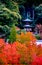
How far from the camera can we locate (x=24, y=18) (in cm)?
Answer: 2948

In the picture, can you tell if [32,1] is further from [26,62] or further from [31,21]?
[26,62]

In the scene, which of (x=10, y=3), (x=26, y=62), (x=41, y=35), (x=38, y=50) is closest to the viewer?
(x=26, y=62)

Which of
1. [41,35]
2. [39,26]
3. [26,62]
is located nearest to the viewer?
[26,62]

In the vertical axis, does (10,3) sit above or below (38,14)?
above

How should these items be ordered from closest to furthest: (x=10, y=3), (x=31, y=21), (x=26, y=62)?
(x=26, y=62)
(x=10, y=3)
(x=31, y=21)

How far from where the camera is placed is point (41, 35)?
23.8 metres

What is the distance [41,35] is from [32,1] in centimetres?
400

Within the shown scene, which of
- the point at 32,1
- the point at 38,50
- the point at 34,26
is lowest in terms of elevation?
the point at 34,26

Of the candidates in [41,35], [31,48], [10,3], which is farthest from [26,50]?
[41,35]

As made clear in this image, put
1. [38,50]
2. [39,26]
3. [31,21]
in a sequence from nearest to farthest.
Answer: [38,50], [39,26], [31,21]

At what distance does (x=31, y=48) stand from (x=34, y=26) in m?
17.0

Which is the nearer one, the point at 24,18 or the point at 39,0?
the point at 39,0

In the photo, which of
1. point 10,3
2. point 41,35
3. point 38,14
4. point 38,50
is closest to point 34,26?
point 38,14

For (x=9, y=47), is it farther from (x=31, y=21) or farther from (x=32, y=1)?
(x=31, y=21)
